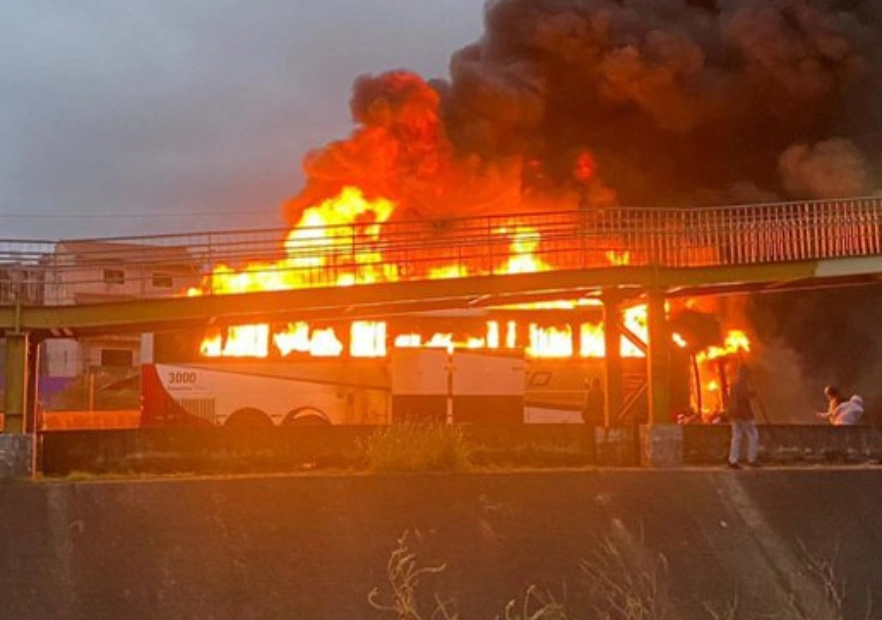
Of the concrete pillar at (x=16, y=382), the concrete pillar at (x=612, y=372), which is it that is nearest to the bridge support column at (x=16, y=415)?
the concrete pillar at (x=16, y=382)

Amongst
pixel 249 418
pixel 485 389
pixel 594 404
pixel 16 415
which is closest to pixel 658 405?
pixel 594 404

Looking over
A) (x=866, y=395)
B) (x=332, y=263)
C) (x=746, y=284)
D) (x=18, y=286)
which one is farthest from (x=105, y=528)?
(x=866, y=395)

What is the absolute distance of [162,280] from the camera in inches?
755

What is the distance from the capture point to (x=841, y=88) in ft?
102

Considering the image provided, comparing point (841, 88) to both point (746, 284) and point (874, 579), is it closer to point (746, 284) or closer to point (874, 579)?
point (746, 284)

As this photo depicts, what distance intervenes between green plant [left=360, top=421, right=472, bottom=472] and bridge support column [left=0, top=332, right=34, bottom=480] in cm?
478

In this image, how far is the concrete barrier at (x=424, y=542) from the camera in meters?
11.5

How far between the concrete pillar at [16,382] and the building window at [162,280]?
3.16 metres

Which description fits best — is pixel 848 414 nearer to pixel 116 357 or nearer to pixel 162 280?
pixel 162 280

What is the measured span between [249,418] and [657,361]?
771 cm

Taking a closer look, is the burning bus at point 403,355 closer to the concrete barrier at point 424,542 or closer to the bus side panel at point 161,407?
the bus side panel at point 161,407

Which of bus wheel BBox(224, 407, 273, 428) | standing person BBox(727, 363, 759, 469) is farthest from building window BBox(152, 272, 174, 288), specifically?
standing person BBox(727, 363, 759, 469)

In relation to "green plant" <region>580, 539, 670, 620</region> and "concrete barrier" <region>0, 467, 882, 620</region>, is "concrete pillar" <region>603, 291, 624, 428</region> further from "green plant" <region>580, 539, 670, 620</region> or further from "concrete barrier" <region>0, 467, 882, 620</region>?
"green plant" <region>580, 539, 670, 620</region>

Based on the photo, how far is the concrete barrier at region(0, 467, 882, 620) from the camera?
11.5m
